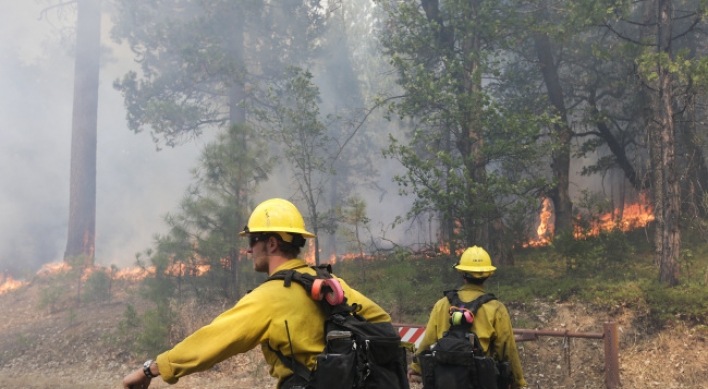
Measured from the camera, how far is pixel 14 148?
107 ft

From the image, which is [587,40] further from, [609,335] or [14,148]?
[14,148]

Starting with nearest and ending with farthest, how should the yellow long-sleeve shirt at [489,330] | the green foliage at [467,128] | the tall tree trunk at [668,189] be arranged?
the yellow long-sleeve shirt at [489,330], the tall tree trunk at [668,189], the green foliage at [467,128]

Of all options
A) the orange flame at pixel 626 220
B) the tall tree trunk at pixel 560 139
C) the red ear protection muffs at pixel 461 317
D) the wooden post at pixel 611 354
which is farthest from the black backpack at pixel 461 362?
the tall tree trunk at pixel 560 139

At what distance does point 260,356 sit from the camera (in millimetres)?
11578

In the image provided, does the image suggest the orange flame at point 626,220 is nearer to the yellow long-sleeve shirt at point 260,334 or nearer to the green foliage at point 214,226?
the green foliage at point 214,226

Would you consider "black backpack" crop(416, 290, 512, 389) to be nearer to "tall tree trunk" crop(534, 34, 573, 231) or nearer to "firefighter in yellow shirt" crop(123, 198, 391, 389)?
"firefighter in yellow shirt" crop(123, 198, 391, 389)

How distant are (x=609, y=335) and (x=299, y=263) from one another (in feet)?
20.6

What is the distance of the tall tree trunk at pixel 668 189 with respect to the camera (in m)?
10.3

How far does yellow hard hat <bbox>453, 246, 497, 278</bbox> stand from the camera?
4.82m

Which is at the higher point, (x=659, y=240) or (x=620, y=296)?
(x=659, y=240)

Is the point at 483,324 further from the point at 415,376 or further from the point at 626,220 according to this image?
the point at 626,220

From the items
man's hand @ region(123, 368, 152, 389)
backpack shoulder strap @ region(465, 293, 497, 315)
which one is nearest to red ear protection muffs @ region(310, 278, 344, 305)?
man's hand @ region(123, 368, 152, 389)

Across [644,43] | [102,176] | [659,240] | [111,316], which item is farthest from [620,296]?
[102,176]

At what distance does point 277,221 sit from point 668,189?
9.43 meters
